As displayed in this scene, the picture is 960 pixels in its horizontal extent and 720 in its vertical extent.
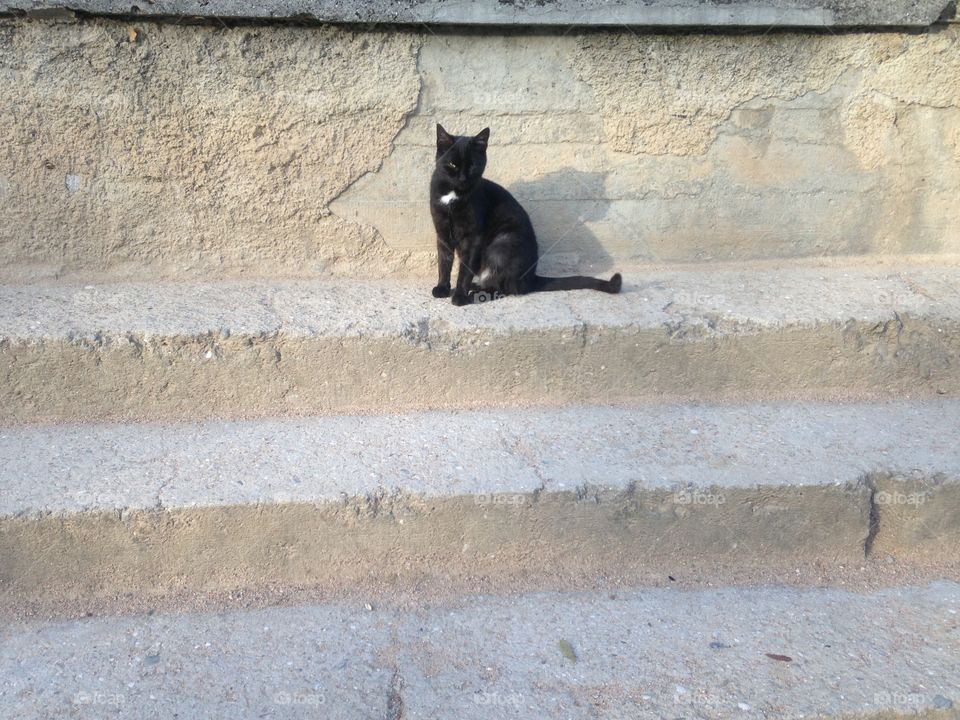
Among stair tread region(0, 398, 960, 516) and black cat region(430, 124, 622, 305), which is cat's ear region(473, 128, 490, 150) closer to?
black cat region(430, 124, 622, 305)

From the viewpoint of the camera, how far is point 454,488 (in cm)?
253

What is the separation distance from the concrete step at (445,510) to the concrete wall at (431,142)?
1198 mm

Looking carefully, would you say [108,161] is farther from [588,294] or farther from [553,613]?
[553,613]

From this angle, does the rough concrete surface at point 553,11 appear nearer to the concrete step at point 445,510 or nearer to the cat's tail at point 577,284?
the cat's tail at point 577,284

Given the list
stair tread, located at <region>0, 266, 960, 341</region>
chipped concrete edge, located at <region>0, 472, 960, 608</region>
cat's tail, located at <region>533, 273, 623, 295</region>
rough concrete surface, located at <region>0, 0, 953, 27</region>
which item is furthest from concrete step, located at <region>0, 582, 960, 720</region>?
rough concrete surface, located at <region>0, 0, 953, 27</region>

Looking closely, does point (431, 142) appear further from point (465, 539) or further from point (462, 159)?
point (465, 539)

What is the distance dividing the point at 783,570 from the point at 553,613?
0.84 m

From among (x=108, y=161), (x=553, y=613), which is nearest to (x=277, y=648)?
(x=553, y=613)

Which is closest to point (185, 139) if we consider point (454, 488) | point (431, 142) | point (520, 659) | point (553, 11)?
point (431, 142)

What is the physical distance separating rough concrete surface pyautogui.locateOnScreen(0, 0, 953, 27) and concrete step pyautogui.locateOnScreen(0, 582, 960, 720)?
251 centimetres

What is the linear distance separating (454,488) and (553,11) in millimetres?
2282

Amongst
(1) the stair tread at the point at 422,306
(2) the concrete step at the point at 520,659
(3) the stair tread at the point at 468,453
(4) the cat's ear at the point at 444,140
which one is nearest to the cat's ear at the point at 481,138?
(4) the cat's ear at the point at 444,140

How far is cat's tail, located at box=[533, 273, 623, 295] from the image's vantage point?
3461 millimetres

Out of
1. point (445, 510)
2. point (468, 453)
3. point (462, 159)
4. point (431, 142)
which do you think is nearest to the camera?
point (445, 510)
